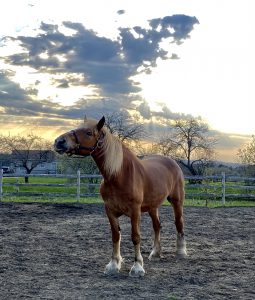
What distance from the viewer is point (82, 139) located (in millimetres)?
→ 5398

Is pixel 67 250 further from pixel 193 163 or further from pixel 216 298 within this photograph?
pixel 193 163

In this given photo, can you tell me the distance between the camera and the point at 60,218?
1223cm

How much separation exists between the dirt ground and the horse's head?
1.65m

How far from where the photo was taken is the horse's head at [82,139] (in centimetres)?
527

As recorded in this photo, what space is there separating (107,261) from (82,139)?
2268mm

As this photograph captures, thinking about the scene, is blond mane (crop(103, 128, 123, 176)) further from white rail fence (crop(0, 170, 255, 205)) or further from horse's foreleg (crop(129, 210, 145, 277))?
white rail fence (crop(0, 170, 255, 205))

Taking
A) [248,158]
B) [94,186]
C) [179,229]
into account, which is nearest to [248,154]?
[248,158]

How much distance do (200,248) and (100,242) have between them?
6.21 feet

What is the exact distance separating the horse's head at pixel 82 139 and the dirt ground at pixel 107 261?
5.43 ft

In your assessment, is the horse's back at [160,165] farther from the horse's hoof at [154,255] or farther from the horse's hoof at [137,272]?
the horse's hoof at [137,272]

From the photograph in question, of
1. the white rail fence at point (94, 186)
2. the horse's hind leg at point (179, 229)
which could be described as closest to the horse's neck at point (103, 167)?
the horse's hind leg at point (179, 229)

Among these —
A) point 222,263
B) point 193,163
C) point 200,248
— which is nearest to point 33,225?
point 200,248

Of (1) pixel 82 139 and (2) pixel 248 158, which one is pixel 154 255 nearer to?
(1) pixel 82 139

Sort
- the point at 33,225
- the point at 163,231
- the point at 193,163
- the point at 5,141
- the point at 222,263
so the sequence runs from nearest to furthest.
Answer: the point at 222,263, the point at 163,231, the point at 33,225, the point at 193,163, the point at 5,141
